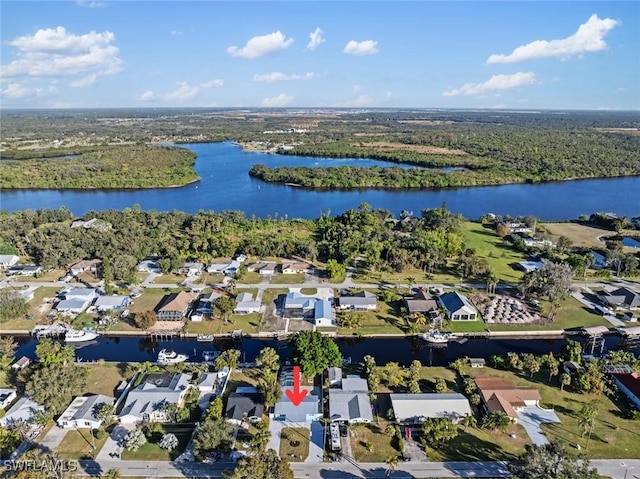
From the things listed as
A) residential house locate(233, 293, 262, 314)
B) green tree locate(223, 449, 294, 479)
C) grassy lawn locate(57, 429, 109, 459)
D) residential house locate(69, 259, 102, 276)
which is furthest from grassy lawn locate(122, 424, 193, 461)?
residential house locate(69, 259, 102, 276)

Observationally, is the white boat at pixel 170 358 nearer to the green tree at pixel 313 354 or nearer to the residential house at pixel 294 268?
the green tree at pixel 313 354

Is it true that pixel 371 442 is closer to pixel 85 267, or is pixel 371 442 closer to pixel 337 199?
pixel 85 267

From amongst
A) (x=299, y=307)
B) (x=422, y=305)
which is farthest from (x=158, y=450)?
(x=422, y=305)

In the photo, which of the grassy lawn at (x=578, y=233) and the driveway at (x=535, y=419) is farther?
the grassy lawn at (x=578, y=233)

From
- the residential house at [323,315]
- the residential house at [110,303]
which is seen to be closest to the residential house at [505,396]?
the residential house at [323,315]

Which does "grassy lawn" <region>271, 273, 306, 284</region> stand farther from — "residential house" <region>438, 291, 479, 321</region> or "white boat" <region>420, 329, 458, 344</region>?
"white boat" <region>420, 329, 458, 344</region>
